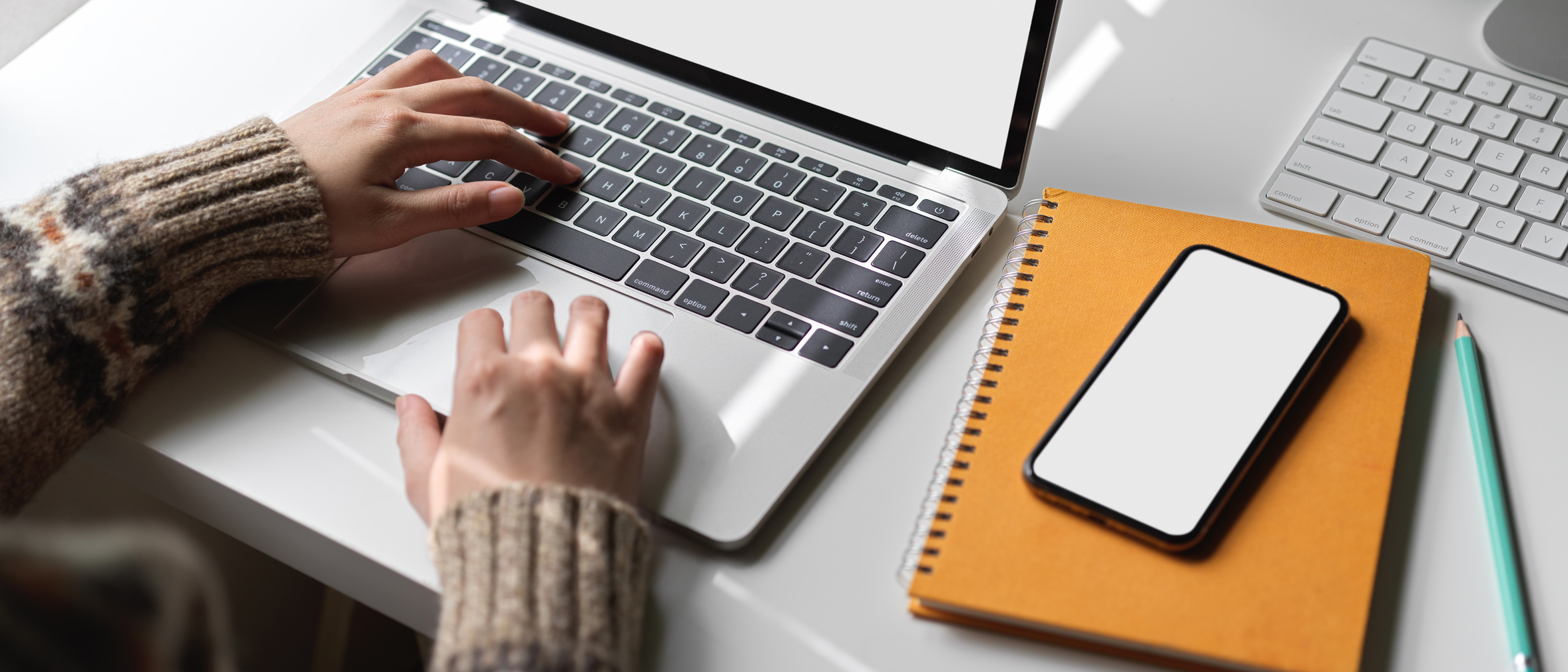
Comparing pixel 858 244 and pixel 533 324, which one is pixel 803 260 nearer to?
pixel 858 244

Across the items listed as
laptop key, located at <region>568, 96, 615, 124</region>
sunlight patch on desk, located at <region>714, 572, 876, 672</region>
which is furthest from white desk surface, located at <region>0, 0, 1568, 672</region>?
laptop key, located at <region>568, 96, 615, 124</region>

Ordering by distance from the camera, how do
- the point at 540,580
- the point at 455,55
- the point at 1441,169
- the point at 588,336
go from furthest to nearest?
1. the point at 455,55
2. the point at 1441,169
3. the point at 588,336
4. the point at 540,580

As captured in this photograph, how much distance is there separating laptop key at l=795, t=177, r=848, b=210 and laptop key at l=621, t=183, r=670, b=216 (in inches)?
3.3

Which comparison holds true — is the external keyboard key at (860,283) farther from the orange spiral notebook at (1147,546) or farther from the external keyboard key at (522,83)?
the external keyboard key at (522,83)

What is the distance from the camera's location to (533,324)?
1.82 ft

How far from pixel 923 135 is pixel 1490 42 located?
1.38 feet

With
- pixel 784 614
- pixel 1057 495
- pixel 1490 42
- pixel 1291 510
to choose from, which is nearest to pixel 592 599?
pixel 784 614

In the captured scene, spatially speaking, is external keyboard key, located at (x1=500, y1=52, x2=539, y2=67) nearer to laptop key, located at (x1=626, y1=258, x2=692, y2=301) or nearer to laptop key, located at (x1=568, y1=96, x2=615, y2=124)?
laptop key, located at (x1=568, y1=96, x2=615, y2=124)

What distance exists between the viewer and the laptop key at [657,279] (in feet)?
1.98

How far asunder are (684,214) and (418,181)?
0.58ft

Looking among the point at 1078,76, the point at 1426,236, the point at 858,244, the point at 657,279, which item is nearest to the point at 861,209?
the point at 858,244

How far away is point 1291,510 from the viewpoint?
1.61ft

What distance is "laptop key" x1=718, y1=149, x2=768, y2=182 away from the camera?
0.66m

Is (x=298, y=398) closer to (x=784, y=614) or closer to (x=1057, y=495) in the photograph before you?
(x=784, y=614)
